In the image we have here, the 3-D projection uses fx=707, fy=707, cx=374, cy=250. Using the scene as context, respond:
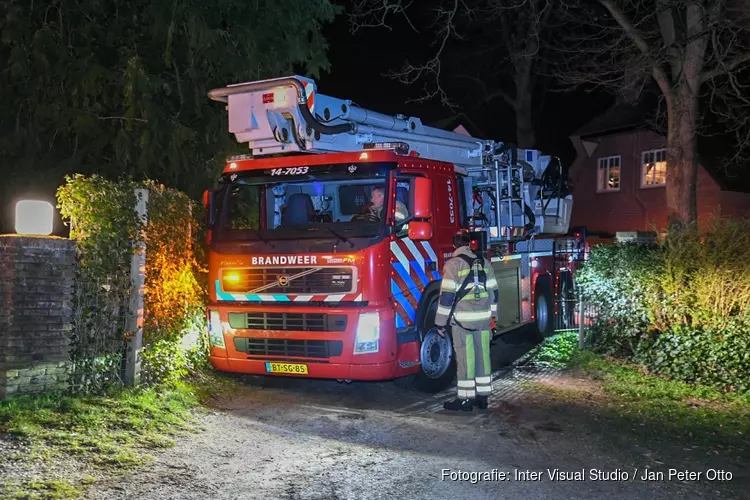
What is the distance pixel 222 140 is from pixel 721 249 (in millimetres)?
7783

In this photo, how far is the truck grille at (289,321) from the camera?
7535 mm

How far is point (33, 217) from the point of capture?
6.66 m

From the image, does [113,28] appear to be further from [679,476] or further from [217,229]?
[679,476]

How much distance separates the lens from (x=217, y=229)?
835 cm

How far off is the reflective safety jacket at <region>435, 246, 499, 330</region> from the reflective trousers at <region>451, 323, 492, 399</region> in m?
0.12

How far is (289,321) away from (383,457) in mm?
2269

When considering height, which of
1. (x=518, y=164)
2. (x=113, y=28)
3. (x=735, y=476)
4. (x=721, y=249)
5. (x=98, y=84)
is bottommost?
(x=735, y=476)

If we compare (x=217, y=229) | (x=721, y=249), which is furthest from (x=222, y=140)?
(x=721, y=249)

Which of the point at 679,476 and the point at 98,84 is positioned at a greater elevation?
the point at 98,84

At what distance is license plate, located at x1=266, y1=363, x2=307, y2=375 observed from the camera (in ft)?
25.2

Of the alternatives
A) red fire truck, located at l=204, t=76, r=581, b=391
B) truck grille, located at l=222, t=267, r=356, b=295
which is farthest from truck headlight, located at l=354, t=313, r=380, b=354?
truck grille, located at l=222, t=267, r=356, b=295

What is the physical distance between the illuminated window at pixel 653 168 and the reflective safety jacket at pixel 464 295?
932 inches

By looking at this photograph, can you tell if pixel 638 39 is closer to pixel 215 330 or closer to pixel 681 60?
pixel 681 60

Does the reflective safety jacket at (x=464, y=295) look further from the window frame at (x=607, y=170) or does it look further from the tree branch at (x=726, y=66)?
the window frame at (x=607, y=170)
